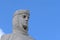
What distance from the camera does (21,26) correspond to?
44.4 ft

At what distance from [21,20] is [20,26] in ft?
0.97

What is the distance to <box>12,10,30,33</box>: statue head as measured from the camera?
13539mm

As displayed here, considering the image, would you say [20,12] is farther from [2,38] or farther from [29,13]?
[2,38]

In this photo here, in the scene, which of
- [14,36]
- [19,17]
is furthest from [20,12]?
[14,36]

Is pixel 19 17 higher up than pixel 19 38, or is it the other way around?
pixel 19 17

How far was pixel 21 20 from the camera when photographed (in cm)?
1364

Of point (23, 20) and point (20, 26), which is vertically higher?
point (23, 20)

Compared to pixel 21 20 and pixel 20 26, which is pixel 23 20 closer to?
pixel 21 20

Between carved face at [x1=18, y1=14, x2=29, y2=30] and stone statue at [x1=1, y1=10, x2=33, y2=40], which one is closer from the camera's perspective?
stone statue at [x1=1, y1=10, x2=33, y2=40]

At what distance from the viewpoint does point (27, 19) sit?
13633 mm

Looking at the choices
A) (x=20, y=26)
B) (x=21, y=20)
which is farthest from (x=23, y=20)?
(x=20, y=26)

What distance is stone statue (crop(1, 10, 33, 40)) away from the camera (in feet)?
43.2

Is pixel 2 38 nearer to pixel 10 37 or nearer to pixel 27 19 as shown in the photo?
pixel 10 37

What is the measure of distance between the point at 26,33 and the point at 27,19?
646mm
